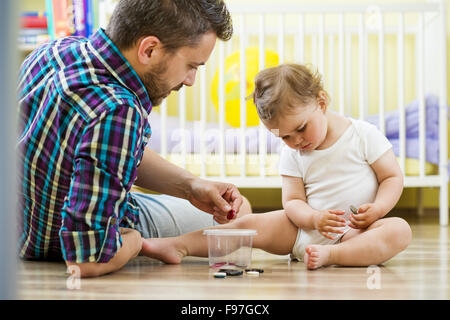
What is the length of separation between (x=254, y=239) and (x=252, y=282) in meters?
0.25

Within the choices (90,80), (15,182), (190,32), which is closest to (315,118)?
(190,32)

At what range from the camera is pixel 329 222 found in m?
1.10

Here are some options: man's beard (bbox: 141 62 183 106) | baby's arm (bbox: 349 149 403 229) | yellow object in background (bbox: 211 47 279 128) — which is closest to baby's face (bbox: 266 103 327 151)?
baby's arm (bbox: 349 149 403 229)

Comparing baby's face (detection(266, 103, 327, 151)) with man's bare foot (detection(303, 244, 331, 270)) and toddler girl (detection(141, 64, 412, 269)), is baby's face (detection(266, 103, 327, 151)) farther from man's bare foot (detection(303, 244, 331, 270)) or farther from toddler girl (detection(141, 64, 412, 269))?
man's bare foot (detection(303, 244, 331, 270))

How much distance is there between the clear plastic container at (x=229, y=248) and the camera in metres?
1.11

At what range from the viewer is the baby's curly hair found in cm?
118

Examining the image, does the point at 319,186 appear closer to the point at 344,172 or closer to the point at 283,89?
the point at 344,172

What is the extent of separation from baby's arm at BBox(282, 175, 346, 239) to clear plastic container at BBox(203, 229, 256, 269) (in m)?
0.14

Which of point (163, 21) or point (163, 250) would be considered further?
point (163, 250)

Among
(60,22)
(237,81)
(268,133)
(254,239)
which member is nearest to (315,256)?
(254,239)

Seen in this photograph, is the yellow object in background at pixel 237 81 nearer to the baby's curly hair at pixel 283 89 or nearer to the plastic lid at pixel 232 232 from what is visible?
the baby's curly hair at pixel 283 89

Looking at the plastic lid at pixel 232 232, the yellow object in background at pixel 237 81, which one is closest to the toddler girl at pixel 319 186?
the plastic lid at pixel 232 232

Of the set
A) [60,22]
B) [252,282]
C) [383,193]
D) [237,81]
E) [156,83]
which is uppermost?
[60,22]
